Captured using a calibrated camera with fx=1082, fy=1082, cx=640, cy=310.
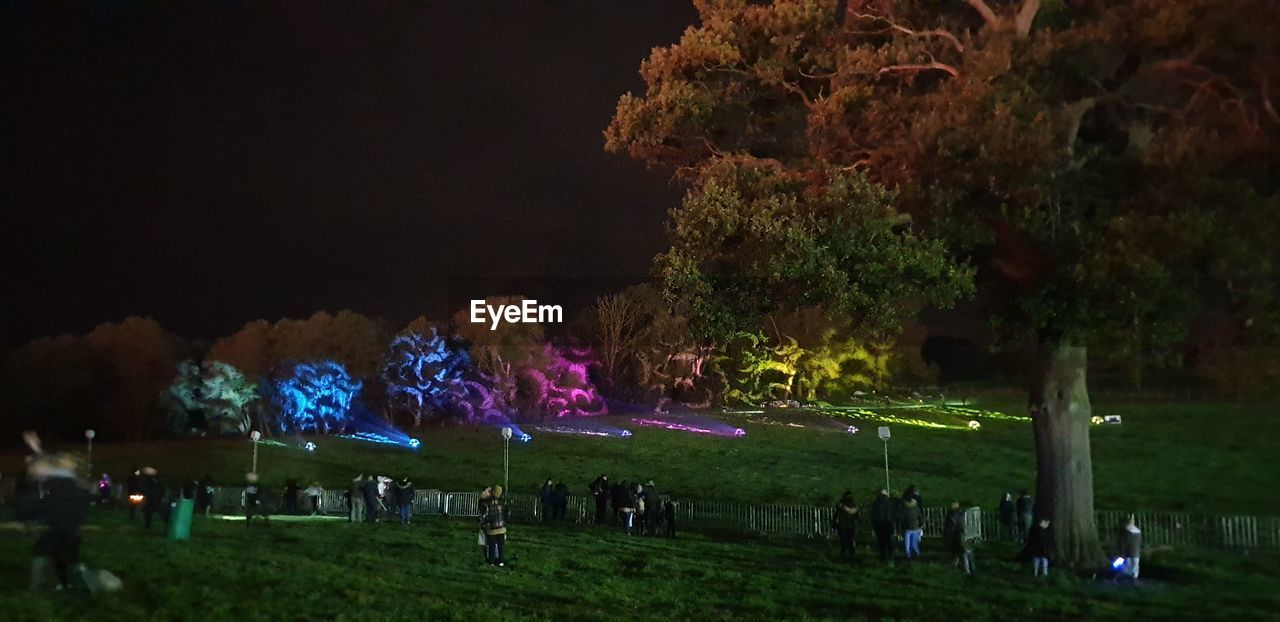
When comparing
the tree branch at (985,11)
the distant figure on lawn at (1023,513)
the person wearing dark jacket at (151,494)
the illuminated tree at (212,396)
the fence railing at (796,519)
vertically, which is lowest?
the fence railing at (796,519)

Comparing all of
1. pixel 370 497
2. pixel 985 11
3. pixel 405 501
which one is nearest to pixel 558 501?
pixel 405 501

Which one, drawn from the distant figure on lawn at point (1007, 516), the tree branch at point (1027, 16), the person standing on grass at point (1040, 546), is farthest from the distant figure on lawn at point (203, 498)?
the tree branch at point (1027, 16)

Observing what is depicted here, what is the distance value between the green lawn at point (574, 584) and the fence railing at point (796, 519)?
7.31ft

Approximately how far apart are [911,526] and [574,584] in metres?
8.27

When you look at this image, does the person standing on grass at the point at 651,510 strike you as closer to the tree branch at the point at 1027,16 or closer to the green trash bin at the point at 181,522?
the green trash bin at the point at 181,522

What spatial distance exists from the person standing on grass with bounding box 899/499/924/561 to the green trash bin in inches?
544

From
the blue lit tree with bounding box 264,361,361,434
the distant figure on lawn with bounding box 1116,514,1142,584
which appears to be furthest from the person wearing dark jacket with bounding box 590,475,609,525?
the blue lit tree with bounding box 264,361,361,434

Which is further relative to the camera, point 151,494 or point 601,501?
point 601,501

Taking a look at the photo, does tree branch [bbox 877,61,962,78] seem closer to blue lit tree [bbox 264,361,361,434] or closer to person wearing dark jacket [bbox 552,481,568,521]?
person wearing dark jacket [bbox 552,481,568,521]

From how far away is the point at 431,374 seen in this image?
79.4m

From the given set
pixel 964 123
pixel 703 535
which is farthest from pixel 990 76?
pixel 703 535

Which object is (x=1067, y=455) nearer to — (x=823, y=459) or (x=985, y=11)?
(x=985, y=11)

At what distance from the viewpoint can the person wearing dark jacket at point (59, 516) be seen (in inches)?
460

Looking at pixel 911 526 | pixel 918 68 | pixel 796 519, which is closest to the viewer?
pixel 918 68
